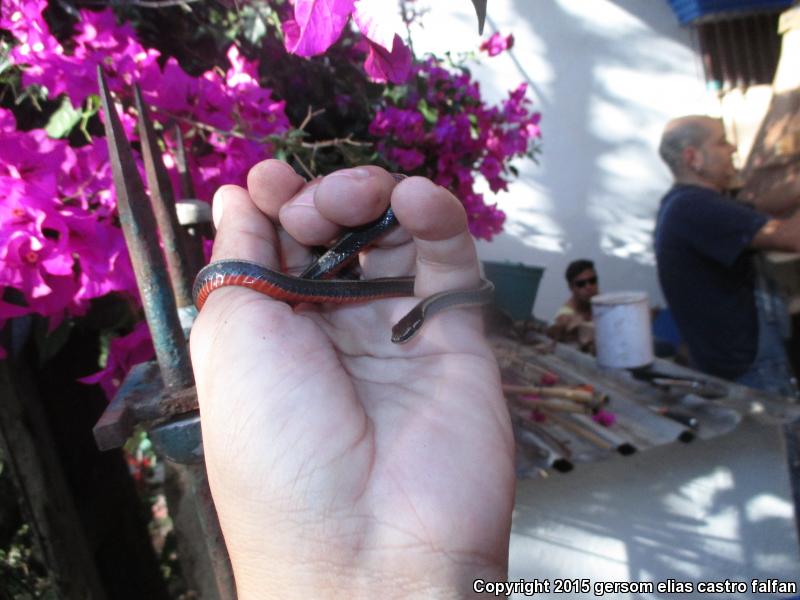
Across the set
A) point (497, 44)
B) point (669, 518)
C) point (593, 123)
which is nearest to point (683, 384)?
point (669, 518)

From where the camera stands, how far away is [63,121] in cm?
127

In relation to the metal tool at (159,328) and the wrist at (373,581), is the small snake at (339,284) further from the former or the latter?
the wrist at (373,581)

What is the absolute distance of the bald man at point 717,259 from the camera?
2.59 m

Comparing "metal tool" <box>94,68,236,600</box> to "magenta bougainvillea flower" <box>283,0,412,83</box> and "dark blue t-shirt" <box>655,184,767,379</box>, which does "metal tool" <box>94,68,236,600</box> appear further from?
"dark blue t-shirt" <box>655,184,767,379</box>

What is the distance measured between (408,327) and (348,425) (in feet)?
0.65

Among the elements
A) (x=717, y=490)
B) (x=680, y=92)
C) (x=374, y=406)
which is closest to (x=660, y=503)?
(x=717, y=490)

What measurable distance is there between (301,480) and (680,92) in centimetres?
569

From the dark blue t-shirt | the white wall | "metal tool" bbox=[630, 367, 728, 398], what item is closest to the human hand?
"metal tool" bbox=[630, 367, 728, 398]

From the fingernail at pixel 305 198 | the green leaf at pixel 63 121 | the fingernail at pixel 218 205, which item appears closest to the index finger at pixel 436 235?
the fingernail at pixel 305 198

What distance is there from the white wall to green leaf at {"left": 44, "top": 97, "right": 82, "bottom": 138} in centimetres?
371

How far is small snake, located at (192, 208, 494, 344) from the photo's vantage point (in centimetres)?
100

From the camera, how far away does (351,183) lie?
98 cm

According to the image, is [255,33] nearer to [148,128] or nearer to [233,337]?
[148,128]

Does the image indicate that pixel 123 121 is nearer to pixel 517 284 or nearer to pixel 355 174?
pixel 355 174
